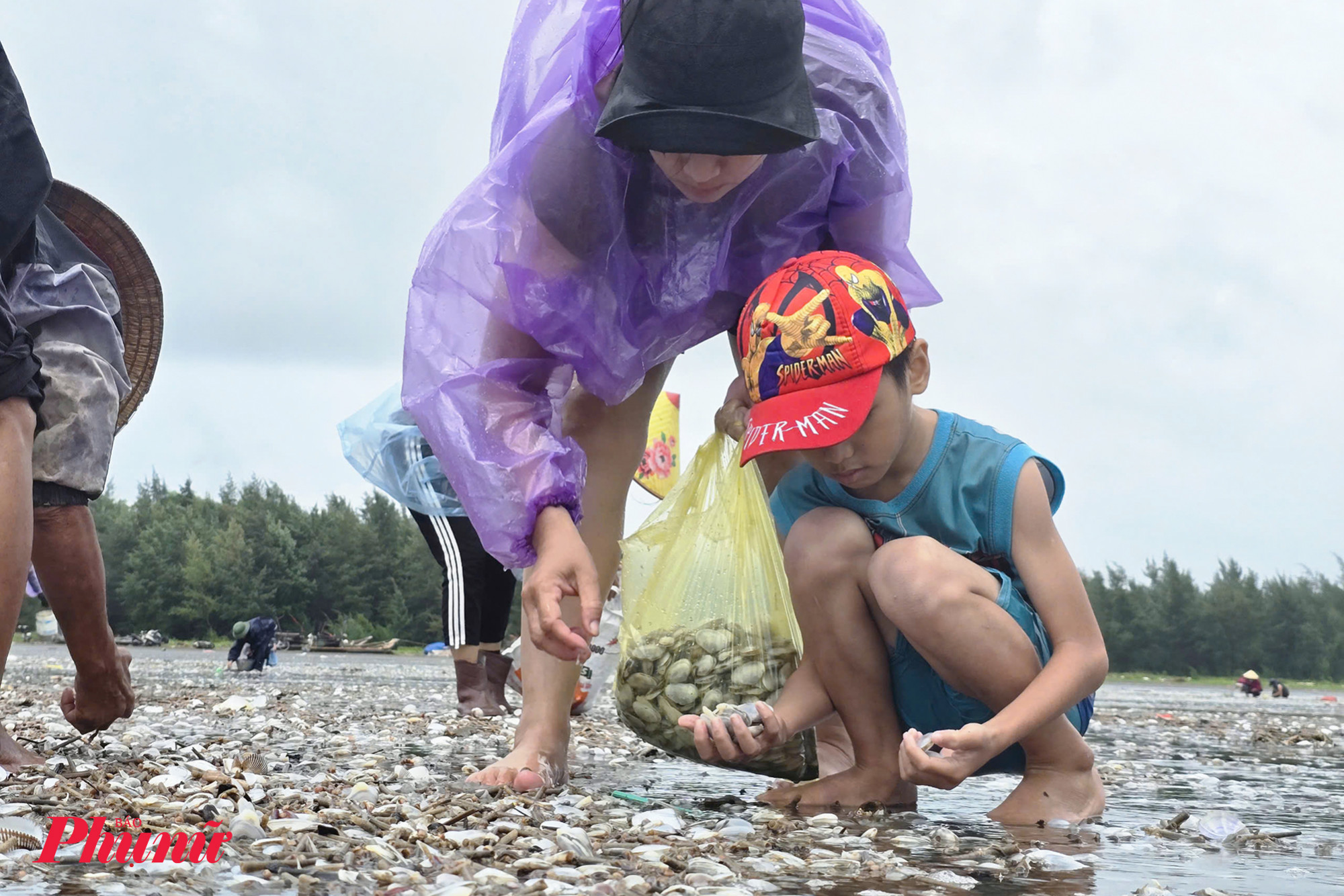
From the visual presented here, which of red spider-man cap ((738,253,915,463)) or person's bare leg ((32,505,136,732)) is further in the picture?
person's bare leg ((32,505,136,732))

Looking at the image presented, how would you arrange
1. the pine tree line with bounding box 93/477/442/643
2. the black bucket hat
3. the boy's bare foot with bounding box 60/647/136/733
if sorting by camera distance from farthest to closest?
the pine tree line with bounding box 93/477/442/643 → the boy's bare foot with bounding box 60/647/136/733 → the black bucket hat

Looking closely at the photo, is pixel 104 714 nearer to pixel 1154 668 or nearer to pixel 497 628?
pixel 497 628

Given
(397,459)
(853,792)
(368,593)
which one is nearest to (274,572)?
(368,593)

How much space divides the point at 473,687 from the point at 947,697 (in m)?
3.85

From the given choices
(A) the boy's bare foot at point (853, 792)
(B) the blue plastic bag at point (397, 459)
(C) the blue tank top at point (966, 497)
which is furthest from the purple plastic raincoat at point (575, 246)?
(B) the blue plastic bag at point (397, 459)

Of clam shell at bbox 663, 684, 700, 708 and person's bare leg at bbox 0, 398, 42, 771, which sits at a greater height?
person's bare leg at bbox 0, 398, 42, 771

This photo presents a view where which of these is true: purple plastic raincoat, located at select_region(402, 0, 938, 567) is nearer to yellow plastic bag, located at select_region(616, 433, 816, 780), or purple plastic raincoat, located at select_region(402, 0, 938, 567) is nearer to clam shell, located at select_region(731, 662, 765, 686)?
yellow plastic bag, located at select_region(616, 433, 816, 780)

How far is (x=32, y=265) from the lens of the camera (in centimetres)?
306

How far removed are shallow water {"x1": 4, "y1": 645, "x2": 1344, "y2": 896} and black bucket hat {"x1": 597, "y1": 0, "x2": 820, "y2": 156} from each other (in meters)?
1.37

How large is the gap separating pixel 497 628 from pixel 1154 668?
1417 inches

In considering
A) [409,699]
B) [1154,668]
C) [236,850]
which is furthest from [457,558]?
[1154,668]

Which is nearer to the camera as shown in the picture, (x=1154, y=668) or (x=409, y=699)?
(x=409, y=699)

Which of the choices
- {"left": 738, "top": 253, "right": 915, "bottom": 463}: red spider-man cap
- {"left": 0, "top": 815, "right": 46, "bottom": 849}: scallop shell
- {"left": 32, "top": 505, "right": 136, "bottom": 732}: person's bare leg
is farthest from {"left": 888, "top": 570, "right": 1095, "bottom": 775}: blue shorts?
{"left": 32, "top": 505, "right": 136, "bottom": 732}: person's bare leg

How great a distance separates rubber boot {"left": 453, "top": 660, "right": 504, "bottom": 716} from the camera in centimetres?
609
